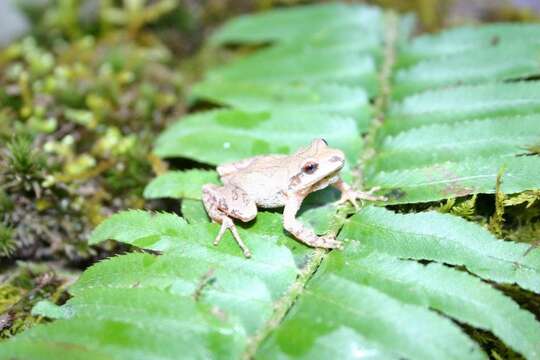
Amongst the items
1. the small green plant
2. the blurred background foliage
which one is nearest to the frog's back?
the blurred background foliage

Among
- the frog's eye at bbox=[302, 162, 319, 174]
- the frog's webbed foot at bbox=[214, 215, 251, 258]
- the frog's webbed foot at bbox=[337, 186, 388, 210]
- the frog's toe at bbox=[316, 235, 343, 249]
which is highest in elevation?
the frog's eye at bbox=[302, 162, 319, 174]

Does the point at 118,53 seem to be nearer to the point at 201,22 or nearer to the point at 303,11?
the point at 201,22

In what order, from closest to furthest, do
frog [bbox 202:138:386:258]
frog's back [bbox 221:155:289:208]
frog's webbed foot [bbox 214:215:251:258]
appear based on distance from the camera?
1. frog's webbed foot [bbox 214:215:251:258]
2. frog [bbox 202:138:386:258]
3. frog's back [bbox 221:155:289:208]

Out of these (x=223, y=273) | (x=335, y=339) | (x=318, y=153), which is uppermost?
(x=318, y=153)

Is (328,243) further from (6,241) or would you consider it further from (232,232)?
(6,241)

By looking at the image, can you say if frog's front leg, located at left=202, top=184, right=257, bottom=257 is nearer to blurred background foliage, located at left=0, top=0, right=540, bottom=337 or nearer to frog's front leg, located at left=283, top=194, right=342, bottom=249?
frog's front leg, located at left=283, top=194, right=342, bottom=249

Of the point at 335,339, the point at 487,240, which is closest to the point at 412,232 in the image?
the point at 487,240

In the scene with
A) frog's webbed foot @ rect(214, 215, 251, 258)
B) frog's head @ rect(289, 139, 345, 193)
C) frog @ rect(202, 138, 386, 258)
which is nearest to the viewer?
frog's webbed foot @ rect(214, 215, 251, 258)
